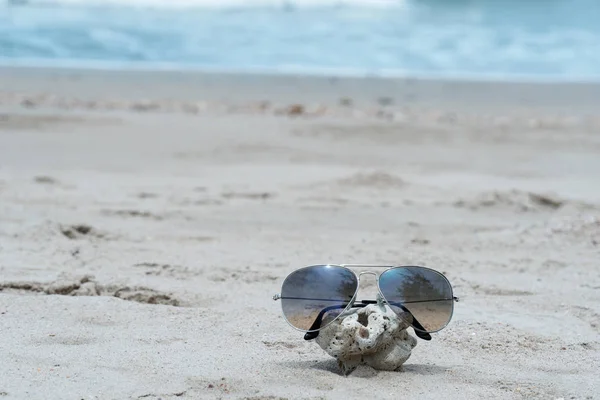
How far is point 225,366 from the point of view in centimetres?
275

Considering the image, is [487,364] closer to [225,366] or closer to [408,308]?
[408,308]

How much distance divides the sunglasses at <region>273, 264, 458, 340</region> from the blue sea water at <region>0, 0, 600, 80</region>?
15.6 metres

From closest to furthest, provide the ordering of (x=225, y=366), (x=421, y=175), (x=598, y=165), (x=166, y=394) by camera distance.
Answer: (x=166, y=394), (x=225, y=366), (x=421, y=175), (x=598, y=165)

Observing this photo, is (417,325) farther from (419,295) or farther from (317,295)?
(317,295)

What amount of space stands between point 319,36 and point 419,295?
19154 mm

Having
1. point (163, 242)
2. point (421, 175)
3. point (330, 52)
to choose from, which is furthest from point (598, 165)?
point (330, 52)

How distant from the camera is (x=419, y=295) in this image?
2.63 meters

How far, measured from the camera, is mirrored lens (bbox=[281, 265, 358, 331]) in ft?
8.46

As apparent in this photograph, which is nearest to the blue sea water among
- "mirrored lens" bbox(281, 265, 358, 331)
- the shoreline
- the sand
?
the shoreline

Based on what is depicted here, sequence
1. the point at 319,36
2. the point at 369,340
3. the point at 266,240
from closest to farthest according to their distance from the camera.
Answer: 1. the point at 369,340
2. the point at 266,240
3. the point at 319,36

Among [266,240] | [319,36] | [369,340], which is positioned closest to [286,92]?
[319,36]

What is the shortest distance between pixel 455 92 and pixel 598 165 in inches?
265

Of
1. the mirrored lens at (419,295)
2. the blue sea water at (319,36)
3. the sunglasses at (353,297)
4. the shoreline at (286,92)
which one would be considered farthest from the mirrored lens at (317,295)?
the blue sea water at (319,36)

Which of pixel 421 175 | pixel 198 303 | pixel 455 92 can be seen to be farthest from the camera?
pixel 455 92
